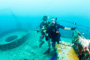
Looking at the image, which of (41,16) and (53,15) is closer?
(41,16)

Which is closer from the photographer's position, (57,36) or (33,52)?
(57,36)

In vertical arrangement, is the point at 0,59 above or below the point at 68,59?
below

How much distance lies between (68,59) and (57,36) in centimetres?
182

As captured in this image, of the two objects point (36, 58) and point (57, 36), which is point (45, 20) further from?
point (36, 58)

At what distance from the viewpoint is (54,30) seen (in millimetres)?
4863

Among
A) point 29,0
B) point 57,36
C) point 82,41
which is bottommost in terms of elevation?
point 57,36

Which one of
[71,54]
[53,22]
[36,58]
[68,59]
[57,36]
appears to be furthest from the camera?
[36,58]

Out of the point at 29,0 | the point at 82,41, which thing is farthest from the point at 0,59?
the point at 29,0

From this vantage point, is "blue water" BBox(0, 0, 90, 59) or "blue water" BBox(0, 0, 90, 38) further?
"blue water" BBox(0, 0, 90, 38)

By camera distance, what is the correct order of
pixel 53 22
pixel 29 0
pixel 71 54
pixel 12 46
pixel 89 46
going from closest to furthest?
pixel 89 46, pixel 71 54, pixel 53 22, pixel 12 46, pixel 29 0

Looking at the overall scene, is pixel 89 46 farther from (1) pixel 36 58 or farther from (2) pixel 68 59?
(1) pixel 36 58

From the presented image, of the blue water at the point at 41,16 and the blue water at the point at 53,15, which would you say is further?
the blue water at the point at 41,16

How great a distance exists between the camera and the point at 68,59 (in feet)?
11.6

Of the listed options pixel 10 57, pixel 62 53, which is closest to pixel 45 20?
pixel 62 53
